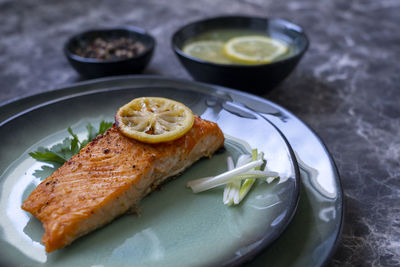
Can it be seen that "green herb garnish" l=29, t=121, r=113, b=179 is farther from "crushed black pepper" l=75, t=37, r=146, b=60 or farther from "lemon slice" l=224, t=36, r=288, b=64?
"lemon slice" l=224, t=36, r=288, b=64

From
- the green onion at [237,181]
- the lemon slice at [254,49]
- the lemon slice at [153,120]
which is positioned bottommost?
the green onion at [237,181]

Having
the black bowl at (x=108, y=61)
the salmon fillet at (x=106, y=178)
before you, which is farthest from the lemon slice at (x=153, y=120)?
the black bowl at (x=108, y=61)

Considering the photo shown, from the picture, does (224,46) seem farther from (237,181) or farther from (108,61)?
(237,181)

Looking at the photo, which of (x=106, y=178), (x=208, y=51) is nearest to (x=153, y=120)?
(x=106, y=178)

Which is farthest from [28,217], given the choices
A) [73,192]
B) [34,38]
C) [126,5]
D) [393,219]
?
[126,5]

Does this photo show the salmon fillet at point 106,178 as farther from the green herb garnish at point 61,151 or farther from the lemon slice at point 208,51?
the lemon slice at point 208,51

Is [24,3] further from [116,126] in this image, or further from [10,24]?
[116,126]
